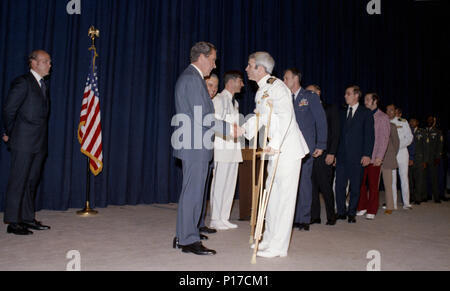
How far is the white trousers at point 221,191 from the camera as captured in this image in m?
4.16

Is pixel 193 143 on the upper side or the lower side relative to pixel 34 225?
upper

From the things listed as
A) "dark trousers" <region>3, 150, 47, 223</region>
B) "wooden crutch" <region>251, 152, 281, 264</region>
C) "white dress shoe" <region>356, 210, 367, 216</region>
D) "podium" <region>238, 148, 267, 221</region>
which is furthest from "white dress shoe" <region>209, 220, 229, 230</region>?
"white dress shoe" <region>356, 210, 367, 216</region>

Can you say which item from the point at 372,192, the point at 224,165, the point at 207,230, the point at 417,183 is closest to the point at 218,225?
the point at 207,230

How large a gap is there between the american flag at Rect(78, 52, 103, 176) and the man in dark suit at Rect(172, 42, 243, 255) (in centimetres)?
220

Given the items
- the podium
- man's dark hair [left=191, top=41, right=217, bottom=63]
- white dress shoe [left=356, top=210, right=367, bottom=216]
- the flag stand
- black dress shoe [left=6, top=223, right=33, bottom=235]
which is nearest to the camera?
man's dark hair [left=191, top=41, right=217, bottom=63]

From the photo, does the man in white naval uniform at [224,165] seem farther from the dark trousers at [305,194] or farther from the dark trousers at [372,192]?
the dark trousers at [372,192]

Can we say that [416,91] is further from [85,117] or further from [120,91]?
[85,117]

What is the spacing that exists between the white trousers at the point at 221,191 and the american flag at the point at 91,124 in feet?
5.50

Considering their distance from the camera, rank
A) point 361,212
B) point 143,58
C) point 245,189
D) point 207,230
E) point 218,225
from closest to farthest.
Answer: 1. point 207,230
2. point 218,225
3. point 245,189
4. point 361,212
5. point 143,58

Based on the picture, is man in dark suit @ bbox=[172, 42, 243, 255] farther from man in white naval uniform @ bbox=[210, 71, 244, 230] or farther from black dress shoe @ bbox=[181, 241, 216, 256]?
man in white naval uniform @ bbox=[210, 71, 244, 230]

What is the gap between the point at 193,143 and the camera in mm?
3043

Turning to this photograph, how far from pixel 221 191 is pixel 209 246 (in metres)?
0.93

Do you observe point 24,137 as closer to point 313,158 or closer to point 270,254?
point 270,254

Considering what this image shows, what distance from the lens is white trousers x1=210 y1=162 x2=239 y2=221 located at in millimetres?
4160
